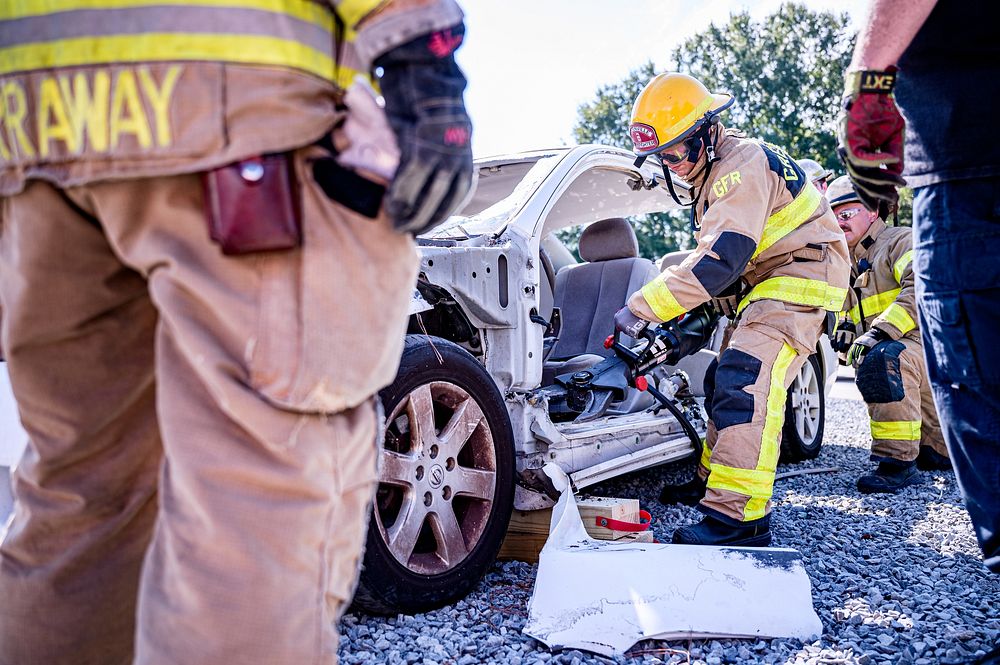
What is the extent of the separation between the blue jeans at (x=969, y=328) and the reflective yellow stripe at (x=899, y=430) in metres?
3.06

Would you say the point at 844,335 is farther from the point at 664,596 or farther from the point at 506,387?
the point at 664,596

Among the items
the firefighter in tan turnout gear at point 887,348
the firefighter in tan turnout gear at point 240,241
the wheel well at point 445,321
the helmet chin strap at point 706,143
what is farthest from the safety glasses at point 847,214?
the firefighter in tan turnout gear at point 240,241

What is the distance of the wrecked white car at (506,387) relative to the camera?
2.62 m

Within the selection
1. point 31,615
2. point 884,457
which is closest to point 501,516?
point 31,615

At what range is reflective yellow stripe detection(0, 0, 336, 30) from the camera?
39.9 inches

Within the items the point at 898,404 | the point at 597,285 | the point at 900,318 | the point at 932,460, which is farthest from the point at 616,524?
the point at 932,460

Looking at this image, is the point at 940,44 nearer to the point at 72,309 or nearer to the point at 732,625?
the point at 732,625

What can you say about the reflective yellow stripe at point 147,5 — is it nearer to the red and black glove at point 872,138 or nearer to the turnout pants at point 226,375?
the turnout pants at point 226,375

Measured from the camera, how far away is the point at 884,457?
15.0 feet

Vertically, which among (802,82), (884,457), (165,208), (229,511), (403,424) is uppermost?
(802,82)

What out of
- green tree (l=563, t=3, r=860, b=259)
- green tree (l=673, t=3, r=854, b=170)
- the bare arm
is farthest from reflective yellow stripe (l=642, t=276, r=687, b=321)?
green tree (l=673, t=3, r=854, b=170)

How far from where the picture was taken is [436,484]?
268 centimetres

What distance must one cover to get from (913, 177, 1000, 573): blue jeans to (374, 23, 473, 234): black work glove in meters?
1.17

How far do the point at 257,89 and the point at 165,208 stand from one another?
0.19 m
